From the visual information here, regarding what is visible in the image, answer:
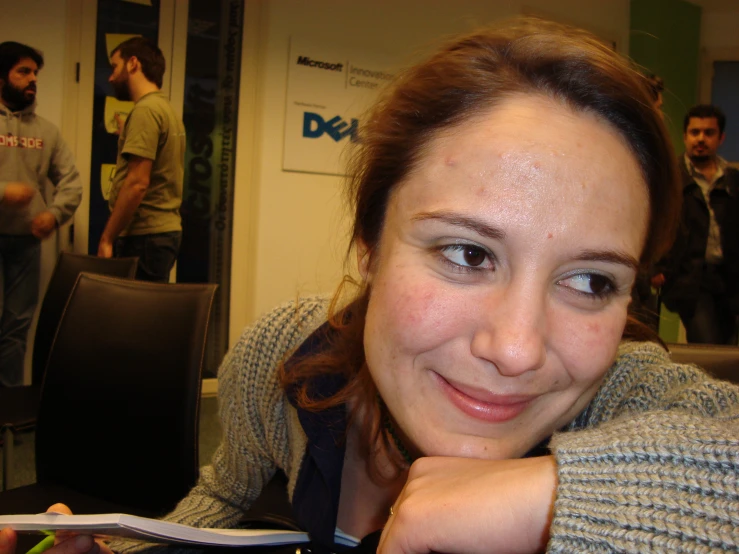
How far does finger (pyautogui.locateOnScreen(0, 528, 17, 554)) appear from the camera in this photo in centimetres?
81

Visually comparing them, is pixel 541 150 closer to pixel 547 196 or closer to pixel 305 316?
pixel 547 196

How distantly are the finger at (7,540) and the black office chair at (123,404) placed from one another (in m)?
0.60

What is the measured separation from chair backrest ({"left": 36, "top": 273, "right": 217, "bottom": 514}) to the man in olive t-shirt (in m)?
1.82

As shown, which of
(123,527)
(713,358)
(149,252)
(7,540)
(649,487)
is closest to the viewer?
(649,487)

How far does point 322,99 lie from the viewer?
157 inches

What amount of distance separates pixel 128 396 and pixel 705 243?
3.43m

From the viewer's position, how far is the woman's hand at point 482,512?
560 millimetres

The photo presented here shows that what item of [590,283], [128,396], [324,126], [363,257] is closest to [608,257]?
[590,283]

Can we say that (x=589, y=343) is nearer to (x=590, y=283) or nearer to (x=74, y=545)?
(x=590, y=283)

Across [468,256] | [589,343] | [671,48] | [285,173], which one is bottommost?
[589,343]

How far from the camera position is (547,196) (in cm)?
70

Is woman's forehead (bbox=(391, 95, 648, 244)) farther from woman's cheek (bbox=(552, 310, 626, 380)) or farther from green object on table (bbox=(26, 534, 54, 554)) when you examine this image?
green object on table (bbox=(26, 534, 54, 554))

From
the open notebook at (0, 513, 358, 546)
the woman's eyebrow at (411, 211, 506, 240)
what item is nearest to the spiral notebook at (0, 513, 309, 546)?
the open notebook at (0, 513, 358, 546)

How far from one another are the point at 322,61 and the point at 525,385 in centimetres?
367
